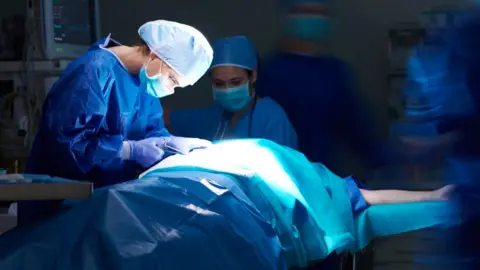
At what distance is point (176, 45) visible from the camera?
8.33 feet

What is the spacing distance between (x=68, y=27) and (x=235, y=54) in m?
0.86

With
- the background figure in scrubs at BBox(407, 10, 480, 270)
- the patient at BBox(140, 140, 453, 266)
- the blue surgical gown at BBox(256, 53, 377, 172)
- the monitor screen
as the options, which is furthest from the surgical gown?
the background figure in scrubs at BBox(407, 10, 480, 270)

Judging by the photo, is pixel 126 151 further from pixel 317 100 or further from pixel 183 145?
pixel 317 100

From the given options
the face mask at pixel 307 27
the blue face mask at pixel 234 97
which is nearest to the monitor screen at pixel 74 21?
the blue face mask at pixel 234 97

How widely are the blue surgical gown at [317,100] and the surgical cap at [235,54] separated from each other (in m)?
0.20

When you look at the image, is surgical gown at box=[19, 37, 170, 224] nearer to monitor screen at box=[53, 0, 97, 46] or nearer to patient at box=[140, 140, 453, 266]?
patient at box=[140, 140, 453, 266]

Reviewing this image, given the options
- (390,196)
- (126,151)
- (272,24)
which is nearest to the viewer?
(126,151)

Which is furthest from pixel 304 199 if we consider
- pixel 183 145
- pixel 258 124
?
pixel 258 124

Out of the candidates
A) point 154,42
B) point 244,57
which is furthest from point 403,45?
point 154,42

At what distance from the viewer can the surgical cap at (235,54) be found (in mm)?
3184

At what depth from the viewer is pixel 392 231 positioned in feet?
8.38

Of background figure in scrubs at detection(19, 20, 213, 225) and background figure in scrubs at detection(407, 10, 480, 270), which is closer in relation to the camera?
background figure in scrubs at detection(407, 10, 480, 270)

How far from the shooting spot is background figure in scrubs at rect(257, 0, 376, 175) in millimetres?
3334

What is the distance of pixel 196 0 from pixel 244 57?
2.97ft
